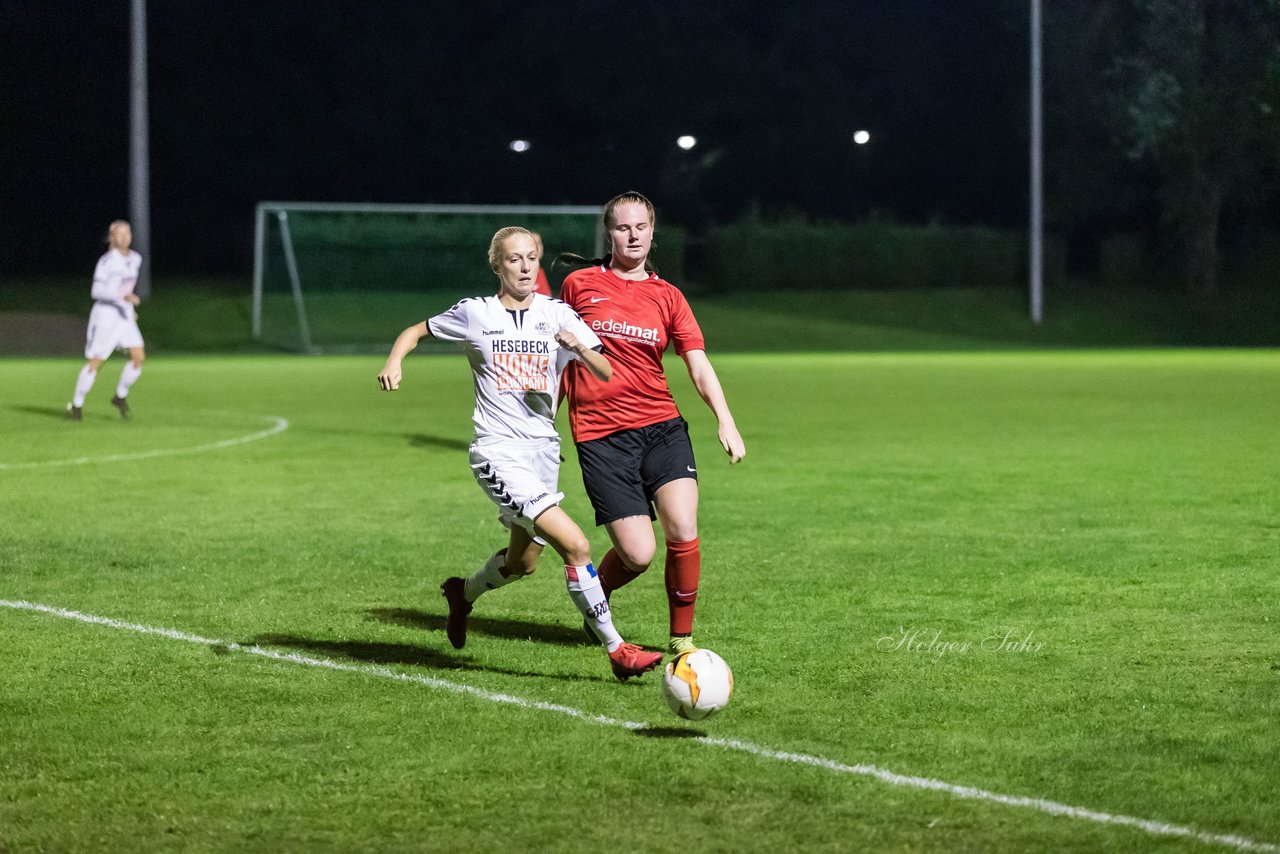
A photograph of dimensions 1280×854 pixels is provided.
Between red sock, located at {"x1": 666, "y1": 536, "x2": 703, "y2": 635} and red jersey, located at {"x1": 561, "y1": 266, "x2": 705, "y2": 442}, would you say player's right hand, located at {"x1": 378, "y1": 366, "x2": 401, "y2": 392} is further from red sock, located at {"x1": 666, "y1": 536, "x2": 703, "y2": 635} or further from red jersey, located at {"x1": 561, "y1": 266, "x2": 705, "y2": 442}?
red sock, located at {"x1": 666, "y1": 536, "x2": 703, "y2": 635}

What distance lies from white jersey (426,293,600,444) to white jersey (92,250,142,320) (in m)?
12.1

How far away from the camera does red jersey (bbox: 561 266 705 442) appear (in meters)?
6.48

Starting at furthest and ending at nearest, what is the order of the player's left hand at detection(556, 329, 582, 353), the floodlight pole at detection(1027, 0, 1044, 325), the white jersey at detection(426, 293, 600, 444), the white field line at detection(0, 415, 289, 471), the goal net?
the floodlight pole at detection(1027, 0, 1044, 325) < the goal net < the white field line at detection(0, 415, 289, 471) < the white jersey at detection(426, 293, 600, 444) < the player's left hand at detection(556, 329, 582, 353)

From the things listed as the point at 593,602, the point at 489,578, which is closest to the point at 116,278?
the point at 489,578

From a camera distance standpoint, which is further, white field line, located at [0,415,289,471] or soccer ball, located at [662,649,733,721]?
white field line, located at [0,415,289,471]

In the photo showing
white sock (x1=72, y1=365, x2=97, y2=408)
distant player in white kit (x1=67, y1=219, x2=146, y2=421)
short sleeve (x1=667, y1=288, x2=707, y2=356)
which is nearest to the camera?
short sleeve (x1=667, y1=288, x2=707, y2=356)

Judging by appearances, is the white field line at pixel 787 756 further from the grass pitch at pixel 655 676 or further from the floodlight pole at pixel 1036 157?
the floodlight pole at pixel 1036 157

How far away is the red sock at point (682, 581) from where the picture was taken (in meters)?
6.43

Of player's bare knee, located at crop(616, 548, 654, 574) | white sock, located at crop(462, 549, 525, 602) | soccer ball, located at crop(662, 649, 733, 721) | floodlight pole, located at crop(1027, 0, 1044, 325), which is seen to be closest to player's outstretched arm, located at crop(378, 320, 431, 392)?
white sock, located at crop(462, 549, 525, 602)

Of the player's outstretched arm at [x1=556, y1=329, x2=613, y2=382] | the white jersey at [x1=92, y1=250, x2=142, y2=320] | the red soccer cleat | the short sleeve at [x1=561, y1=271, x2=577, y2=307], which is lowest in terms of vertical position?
the red soccer cleat

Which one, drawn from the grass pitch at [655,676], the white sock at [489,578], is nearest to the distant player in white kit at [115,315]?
the grass pitch at [655,676]

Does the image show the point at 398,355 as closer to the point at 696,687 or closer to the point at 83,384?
the point at 696,687

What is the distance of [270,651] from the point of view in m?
6.78

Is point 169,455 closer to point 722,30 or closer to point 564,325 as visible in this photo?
point 564,325
